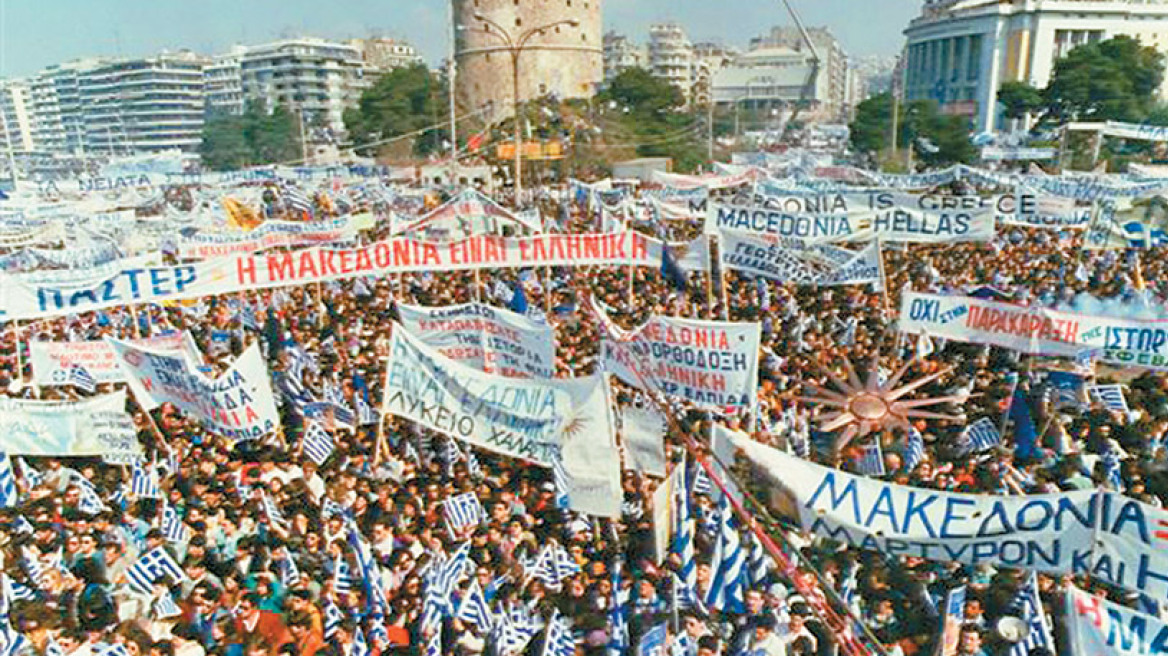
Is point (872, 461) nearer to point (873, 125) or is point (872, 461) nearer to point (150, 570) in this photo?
point (150, 570)

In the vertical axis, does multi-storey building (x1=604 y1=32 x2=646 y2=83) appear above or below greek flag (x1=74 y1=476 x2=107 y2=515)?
above

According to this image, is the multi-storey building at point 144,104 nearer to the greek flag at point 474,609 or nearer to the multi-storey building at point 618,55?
the multi-storey building at point 618,55

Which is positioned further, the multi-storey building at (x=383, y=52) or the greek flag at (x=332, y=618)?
the multi-storey building at (x=383, y=52)

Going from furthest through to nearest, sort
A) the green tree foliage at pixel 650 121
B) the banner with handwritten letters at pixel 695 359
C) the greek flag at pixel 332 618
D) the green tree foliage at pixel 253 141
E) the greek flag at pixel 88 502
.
Result: the green tree foliage at pixel 253 141
the green tree foliage at pixel 650 121
the banner with handwritten letters at pixel 695 359
the greek flag at pixel 88 502
the greek flag at pixel 332 618

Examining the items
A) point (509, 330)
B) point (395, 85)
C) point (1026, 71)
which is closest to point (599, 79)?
point (395, 85)

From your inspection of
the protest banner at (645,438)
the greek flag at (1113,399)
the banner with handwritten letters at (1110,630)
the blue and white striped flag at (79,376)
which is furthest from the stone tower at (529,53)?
the banner with handwritten letters at (1110,630)

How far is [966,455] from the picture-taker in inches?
345

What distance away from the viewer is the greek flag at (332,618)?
6.32 meters

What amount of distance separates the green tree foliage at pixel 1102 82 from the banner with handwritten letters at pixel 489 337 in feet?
185

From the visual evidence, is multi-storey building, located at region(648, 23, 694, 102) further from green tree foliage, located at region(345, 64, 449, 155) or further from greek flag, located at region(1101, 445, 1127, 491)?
greek flag, located at region(1101, 445, 1127, 491)

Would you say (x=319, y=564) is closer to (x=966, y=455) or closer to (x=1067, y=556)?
(x=1067, y=556)

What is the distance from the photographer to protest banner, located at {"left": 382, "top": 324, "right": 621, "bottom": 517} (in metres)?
6.92

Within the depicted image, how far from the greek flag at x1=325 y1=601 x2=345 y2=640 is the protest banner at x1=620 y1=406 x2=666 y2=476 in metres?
2.63

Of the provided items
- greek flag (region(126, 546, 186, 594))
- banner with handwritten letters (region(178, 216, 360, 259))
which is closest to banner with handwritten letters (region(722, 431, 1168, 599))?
greek flag (region(126, 546, 186, 594))
